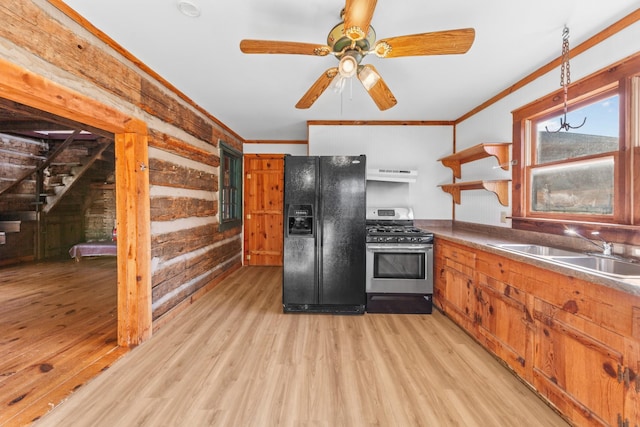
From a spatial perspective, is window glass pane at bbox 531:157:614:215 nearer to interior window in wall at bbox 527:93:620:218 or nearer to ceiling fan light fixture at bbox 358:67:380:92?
interior window in wall at bbox 527:93:620:218

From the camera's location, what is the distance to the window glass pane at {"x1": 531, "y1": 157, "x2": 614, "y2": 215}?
78.5 inches

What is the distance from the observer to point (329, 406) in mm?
1674

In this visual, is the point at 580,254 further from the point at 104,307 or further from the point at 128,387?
the point at 104,307

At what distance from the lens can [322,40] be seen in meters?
2.08

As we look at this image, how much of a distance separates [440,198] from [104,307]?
A: 178 inches

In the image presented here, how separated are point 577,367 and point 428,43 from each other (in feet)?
6.50

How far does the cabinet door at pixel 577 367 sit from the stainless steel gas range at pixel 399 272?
1291 mm

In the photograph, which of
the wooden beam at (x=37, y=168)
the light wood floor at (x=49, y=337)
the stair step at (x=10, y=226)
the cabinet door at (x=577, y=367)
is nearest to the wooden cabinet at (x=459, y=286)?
the cabinet door at (x=577, y=367)

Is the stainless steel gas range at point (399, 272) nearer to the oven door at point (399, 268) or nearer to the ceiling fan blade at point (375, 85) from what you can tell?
the oven door at point (399, 268)

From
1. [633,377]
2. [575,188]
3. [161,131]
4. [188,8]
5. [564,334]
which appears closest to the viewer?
[633,377]

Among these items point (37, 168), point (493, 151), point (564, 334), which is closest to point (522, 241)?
point (493, 151)

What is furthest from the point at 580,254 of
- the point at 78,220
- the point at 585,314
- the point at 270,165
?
the point at 78,220

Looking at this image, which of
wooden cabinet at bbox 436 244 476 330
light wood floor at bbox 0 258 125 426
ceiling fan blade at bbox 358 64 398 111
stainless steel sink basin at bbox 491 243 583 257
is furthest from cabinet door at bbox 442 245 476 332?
light wood floor at bbox 0 258 125 426

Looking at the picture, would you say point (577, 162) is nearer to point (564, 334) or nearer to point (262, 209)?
point (564, 334)
